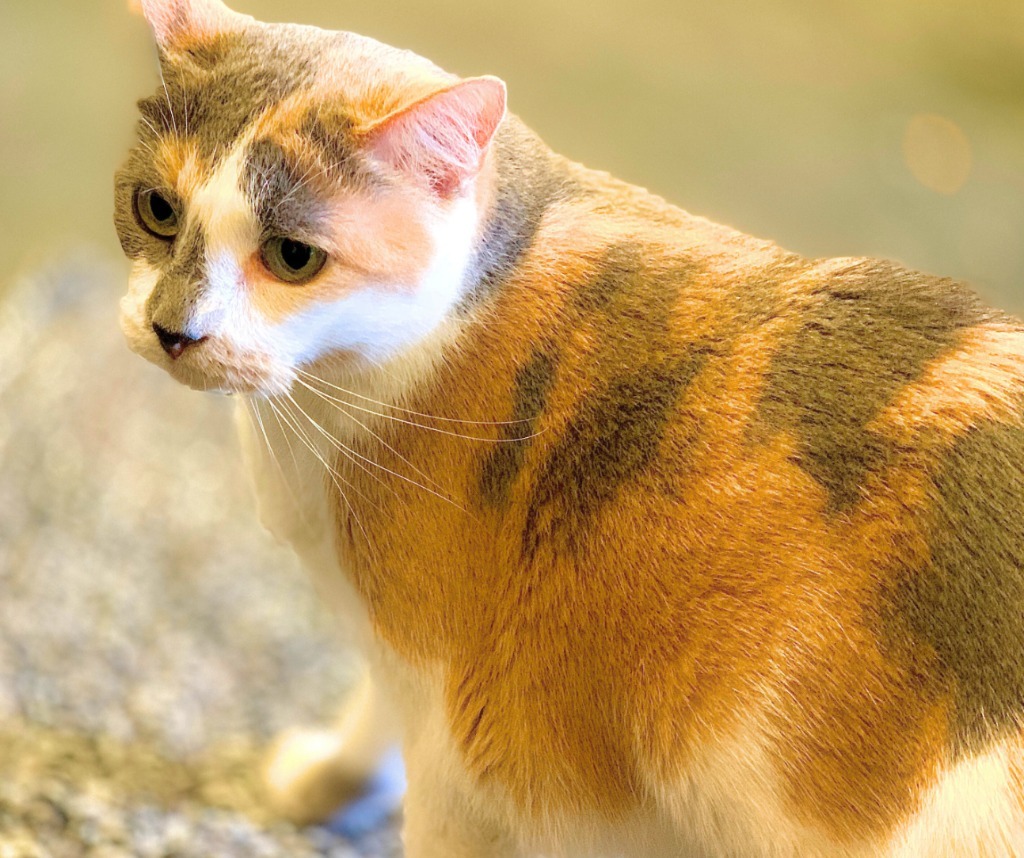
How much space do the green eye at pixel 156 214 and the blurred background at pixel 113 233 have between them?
0.61 metres

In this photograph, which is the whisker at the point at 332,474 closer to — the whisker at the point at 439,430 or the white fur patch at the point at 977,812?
the whisker at the point at 439,430

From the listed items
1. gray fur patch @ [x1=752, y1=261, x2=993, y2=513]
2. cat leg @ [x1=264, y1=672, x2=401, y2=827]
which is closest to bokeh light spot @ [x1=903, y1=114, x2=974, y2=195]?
gray fur patch @ [x1=752, y1=261, x2=993, y2=513]

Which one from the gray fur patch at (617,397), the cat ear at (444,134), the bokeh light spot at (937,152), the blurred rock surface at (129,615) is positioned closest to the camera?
the cat ear at (444,134)

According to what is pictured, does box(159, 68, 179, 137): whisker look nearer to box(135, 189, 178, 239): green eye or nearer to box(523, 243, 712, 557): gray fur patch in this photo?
box(135, 189, 178, 239): green eye

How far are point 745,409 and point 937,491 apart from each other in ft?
0.44

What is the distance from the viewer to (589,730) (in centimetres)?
71

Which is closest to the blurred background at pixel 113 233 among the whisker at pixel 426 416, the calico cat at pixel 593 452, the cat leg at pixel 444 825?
the cat leg at pixel 444 825

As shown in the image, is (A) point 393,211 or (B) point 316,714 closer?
(A) point 393,211

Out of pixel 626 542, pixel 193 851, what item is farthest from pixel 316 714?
pixel 626 542

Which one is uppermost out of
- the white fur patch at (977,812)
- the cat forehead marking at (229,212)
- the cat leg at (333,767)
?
the cat forehead marking at (229,212)

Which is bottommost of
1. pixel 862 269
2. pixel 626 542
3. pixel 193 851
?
pixel 193 851

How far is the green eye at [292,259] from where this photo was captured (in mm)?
625

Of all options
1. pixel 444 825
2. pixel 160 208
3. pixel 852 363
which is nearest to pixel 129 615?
pixel 444 825

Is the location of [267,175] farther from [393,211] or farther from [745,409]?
[745,409]
